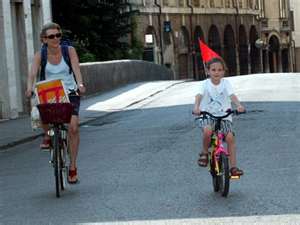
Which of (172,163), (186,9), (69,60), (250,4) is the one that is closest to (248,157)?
(172,163)

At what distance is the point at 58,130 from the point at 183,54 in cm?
5255

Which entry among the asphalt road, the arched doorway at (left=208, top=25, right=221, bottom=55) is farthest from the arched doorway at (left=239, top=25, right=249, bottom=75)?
the asphalt road

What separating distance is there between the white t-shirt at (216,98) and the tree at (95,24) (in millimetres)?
31193

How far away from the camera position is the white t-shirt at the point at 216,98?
1108cm

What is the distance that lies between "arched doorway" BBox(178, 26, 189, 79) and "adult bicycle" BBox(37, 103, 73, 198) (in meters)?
51.4

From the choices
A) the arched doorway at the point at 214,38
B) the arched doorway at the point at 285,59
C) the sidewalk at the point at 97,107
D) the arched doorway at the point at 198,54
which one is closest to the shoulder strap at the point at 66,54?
the sidewalk at the point at 97,107

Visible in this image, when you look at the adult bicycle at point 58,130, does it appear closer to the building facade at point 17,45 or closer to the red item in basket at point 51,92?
the red item in basket at point 51,92

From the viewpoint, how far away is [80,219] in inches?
Answer: 394

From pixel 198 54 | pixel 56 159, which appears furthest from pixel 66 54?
pixel 198 54

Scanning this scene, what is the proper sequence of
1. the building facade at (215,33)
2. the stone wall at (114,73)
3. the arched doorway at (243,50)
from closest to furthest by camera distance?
the stone wall at (114,73) < the building facade at (215,33) < the arched doorway at (243,50)

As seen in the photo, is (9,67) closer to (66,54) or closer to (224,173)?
(66,54)

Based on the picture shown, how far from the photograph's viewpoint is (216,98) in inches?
437

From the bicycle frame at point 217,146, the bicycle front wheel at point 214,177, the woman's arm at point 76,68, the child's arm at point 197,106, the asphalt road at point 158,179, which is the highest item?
the woman's arm at point 76,68

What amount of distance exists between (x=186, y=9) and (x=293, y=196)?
5557 centimetres
